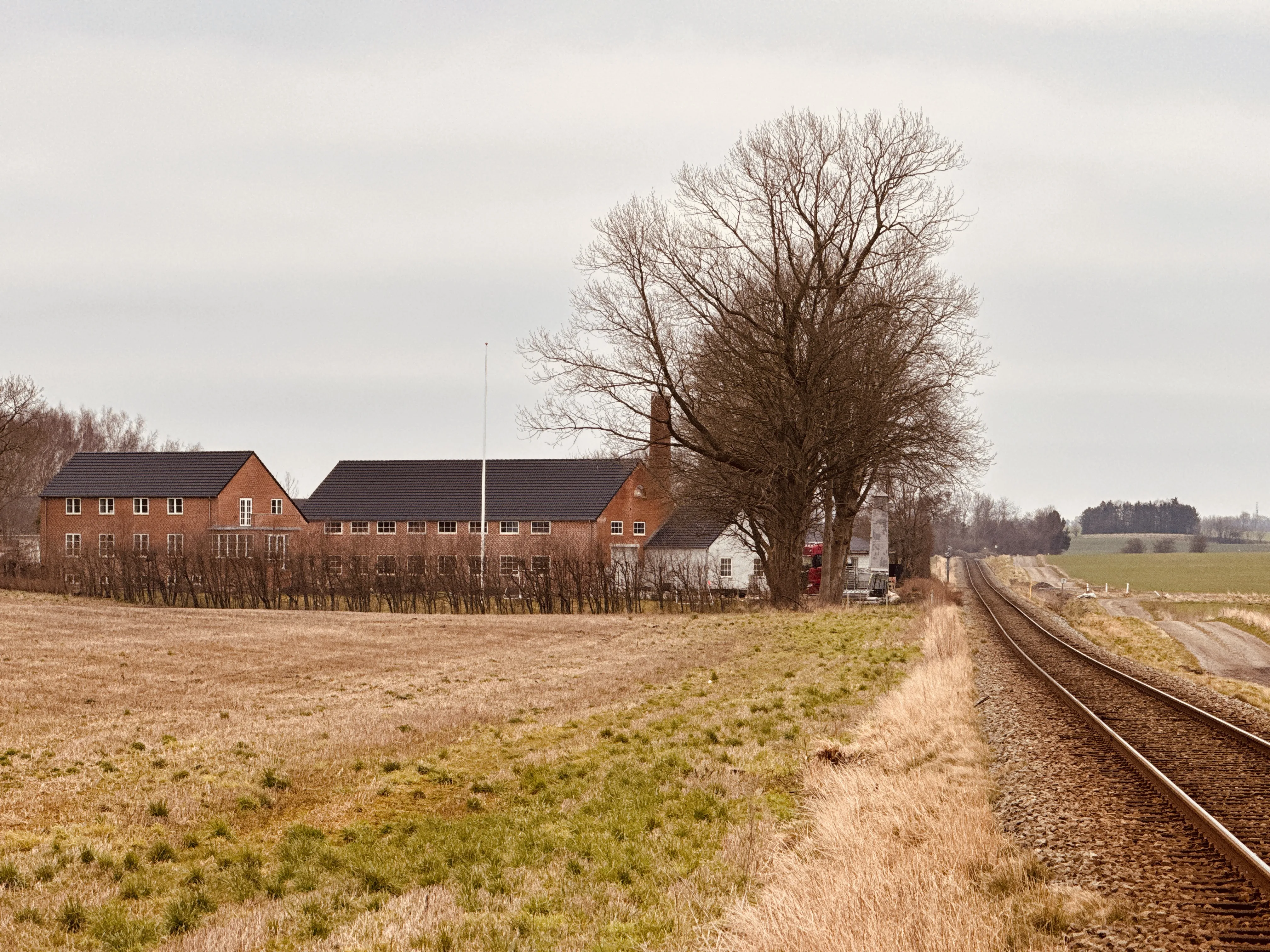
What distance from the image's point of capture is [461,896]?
759cm

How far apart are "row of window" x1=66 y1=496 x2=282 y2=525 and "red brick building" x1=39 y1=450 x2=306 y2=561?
4 cm

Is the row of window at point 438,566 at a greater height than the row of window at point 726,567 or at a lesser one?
greater

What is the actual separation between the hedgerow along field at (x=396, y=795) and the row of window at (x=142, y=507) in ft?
151

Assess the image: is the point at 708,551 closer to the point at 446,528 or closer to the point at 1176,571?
the point at 446,528

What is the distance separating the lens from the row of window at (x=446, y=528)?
65.4m

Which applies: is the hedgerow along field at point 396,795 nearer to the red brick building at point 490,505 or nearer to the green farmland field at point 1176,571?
the red brick building at point 490,505

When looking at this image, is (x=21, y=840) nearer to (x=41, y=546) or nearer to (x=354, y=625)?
(x=354, y=625)

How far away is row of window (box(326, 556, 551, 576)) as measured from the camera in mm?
43938

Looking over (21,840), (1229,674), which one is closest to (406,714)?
(21,840)

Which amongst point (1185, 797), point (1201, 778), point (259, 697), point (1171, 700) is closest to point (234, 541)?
point (259, 697)

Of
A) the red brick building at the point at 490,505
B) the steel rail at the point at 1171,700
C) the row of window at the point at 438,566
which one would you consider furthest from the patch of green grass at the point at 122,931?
the red brick building at the point at 490,505

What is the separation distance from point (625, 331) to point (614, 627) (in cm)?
970

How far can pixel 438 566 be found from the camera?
1795 inches

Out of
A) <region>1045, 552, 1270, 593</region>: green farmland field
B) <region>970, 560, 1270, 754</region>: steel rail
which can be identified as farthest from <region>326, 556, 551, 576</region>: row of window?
<region>1045, 552, 1270, 593</region>: green farmland field
